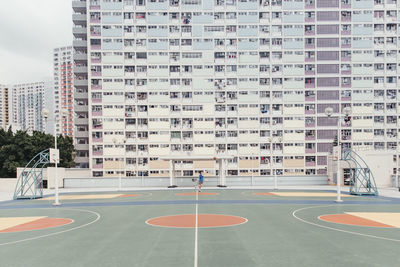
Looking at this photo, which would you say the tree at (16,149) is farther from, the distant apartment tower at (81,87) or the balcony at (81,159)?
the distant apartment tower at (81,87)

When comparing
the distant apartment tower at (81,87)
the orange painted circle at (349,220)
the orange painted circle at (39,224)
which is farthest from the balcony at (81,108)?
the orange painted circle at (349,220)

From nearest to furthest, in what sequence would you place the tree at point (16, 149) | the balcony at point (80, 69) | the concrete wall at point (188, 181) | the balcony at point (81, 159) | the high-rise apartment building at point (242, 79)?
the concrete wall at point (188, 181), the tree at point (16, 149), the high-rise apartment building at point (242, 79), the balcony at point (81, 159), the balcony at point (80, 69)

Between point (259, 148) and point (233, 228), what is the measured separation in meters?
63.5

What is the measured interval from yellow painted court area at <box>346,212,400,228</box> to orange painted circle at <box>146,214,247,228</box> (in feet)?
23.8

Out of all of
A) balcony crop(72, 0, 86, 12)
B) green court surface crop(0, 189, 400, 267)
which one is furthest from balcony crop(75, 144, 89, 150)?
green court surface crop(0, 189, 400, 267)

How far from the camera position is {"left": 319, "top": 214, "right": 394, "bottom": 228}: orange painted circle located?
17.9 metres

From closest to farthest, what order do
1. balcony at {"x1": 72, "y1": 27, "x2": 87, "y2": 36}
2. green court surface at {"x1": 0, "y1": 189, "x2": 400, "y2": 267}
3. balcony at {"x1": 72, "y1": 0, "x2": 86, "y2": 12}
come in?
1. green court surface at {"x1": 0, "y1": 189, "x2": 400, "y2": 267}
2. balcony at {"x1": 72, "y1": 27, "x2": 87, "y2": 36}
3. balcony at {"x1": 72, "y1": 0, "x2": 86, "y2": 12}

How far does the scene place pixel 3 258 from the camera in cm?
1186

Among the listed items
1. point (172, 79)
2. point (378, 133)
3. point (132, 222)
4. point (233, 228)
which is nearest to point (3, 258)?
point (132, 222)

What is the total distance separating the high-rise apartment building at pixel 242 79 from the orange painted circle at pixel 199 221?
5759 centimetres

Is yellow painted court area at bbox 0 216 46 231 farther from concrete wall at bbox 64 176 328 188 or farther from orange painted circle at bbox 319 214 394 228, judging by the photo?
concrete wall at bbox 64 176 328 188

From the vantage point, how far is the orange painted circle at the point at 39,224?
57.8 ft

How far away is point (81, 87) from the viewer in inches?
3455

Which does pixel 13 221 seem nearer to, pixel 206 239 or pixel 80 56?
pixel 206 239
